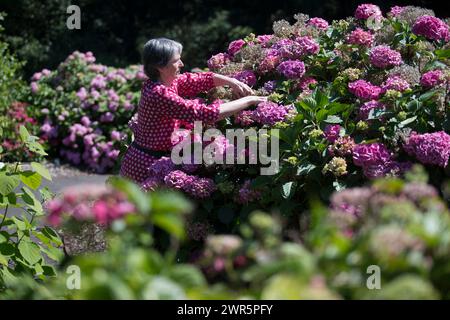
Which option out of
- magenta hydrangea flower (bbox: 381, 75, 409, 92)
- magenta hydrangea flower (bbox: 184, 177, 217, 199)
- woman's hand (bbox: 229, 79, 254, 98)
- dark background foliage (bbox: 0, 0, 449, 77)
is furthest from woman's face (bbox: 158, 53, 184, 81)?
dark background foliage (bbox: 0, 0, 449, 77)

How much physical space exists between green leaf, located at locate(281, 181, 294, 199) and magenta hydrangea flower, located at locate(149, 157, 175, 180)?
1.96 ft

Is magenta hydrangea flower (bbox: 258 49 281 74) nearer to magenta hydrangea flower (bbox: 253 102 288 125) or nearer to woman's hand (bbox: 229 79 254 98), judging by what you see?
woman's hand (bbox: 229 79 254 98)

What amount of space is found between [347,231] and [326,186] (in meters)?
1.59

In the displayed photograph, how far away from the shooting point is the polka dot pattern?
3818mm

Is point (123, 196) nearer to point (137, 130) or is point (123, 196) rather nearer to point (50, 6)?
point (137, 130)

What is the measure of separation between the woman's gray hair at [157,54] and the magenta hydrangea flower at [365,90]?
2.94 feet

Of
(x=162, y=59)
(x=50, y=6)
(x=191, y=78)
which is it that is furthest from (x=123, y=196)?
(x=50, y=6)

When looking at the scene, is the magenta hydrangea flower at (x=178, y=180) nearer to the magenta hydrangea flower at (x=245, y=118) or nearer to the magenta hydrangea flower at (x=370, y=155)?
the magenta hydrangea flower at (x=245, y=118)

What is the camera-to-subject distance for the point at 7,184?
3.42m

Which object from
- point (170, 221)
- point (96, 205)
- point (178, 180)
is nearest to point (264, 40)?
point (178, 180)

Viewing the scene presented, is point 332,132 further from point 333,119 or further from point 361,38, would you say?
point 361,38

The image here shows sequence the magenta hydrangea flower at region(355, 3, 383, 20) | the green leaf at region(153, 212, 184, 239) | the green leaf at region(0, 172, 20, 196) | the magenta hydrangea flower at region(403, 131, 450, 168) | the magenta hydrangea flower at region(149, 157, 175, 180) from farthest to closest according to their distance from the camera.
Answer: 1. the magenta hydrangea flower at region(355, 3, 383, 20)
2. the magenta hydrangea flower at region(149, 157, 175, 180)
3. the green leaf at region(0, 172, 20, 196)
4. the magenta hydrangea flower at region(403, 131, 450, 168)
5. the green leaf at region(153, 212, 184, 239)

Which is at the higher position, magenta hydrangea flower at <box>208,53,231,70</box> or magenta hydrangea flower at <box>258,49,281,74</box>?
magenta hydrangea flower at <box>208,53,231,70</box>
